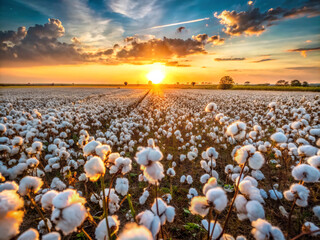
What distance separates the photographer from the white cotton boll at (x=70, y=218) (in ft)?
3.84

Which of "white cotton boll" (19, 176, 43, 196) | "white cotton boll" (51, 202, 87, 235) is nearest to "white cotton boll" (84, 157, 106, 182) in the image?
"white cotton boll" (51, 202, 87, 235)

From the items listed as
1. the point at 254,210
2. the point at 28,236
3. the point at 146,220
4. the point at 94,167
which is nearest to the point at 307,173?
the point at 254,210

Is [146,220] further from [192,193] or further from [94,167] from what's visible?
[192,193]

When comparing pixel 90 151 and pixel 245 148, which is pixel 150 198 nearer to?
pixel 90 151

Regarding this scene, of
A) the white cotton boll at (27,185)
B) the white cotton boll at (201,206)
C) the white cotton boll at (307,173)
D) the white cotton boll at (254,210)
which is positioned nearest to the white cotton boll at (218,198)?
the white cotton boll at (201,206)

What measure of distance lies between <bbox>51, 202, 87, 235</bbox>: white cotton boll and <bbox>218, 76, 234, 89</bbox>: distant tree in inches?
3127

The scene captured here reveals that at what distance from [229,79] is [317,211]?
82.8 meters

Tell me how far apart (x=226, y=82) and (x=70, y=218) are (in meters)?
82.0

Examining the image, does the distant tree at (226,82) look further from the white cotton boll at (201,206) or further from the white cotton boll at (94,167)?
the white cotton boll at (94,167)

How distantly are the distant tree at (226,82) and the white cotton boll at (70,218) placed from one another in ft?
261

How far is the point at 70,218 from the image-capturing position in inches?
46.8

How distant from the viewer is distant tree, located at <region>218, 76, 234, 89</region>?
7312cm

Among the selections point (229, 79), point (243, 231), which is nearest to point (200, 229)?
point (243, 231)

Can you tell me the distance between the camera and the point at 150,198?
13.3 ft
